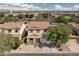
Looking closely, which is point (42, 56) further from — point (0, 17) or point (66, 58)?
point (0, 17)

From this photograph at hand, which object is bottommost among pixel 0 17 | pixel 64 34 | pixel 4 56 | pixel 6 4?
pixel 4 56

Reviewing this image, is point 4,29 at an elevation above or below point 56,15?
below

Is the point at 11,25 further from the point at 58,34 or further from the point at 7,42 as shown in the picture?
the point at 58,34

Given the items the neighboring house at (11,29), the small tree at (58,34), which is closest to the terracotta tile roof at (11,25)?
the neighboring house at (11,29)

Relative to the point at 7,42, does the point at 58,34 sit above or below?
above

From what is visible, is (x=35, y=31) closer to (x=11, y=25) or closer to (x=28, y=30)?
(x=28, y=30)

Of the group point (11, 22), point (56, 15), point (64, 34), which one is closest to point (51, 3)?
point (56, 15)

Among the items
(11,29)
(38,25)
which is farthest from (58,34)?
(11,29)

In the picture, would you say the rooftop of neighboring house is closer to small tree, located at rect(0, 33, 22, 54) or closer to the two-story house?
the two-story house
